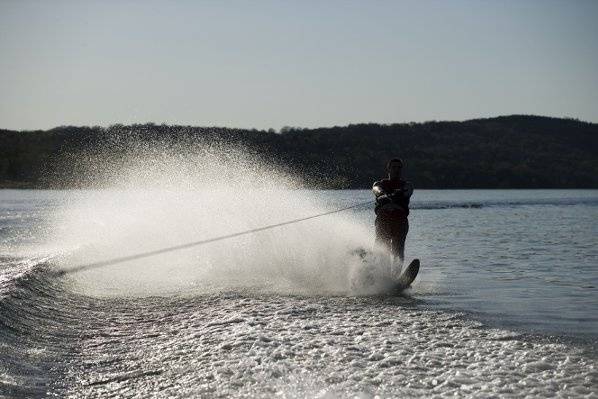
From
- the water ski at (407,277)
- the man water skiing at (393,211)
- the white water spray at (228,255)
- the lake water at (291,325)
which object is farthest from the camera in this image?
the white water spray at (228,255)

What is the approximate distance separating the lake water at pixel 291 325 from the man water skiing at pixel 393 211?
71cm

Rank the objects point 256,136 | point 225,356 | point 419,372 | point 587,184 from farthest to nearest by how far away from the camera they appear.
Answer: point 587,184, point 256,136, point 225,356, point 419,372

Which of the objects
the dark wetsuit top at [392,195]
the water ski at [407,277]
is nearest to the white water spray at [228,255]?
the water ski at [407,277]

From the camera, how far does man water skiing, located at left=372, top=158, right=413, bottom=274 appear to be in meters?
11.0

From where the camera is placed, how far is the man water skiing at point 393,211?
36.2ft

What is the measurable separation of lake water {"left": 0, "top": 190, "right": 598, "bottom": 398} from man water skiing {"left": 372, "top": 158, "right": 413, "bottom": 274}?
2.33 feet

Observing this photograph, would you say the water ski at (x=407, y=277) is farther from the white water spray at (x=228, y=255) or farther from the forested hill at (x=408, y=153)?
the forested hill at (x=408, y=153)

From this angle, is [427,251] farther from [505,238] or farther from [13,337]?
[13,337]

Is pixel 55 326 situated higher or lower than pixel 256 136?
lower

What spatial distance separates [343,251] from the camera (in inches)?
494

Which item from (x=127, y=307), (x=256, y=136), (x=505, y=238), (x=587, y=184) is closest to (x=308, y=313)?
(x=127, y=307)

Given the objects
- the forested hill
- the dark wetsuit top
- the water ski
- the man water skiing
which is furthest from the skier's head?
the forested hill

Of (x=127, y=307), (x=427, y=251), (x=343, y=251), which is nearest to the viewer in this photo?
(x=127, y=307)

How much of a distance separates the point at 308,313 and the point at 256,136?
87.8m
